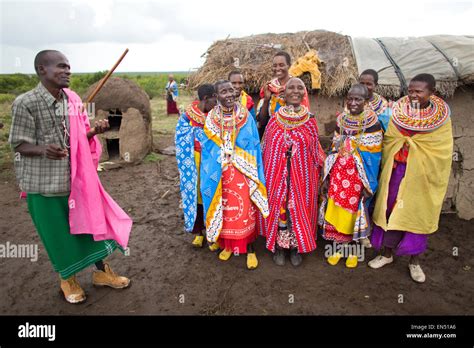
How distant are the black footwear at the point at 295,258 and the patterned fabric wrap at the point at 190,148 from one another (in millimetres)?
1206

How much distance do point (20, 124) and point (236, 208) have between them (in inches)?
83.5

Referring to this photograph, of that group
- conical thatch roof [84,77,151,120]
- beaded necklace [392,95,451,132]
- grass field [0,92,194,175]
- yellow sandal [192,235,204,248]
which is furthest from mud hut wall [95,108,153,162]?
beaded necklace [392,95,451,132]

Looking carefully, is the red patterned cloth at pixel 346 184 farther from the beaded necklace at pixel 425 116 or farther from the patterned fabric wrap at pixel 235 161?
the patterned fabric wrap at pixel 235 161

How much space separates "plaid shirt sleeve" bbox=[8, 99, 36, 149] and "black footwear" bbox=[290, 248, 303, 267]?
2.86m

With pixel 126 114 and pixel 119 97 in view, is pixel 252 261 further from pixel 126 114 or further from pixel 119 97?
pixel 119 97

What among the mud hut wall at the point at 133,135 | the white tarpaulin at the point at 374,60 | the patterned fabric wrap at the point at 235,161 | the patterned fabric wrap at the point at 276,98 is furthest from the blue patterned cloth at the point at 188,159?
the mud hut wall at the point at 133,135

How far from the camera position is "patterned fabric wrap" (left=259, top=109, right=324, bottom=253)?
3.61 metres

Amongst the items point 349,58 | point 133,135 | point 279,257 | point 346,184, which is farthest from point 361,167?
point 133,135

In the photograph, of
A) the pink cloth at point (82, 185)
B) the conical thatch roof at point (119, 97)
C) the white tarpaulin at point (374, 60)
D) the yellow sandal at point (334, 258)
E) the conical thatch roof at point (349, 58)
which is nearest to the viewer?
the pink cloth at point (82, 185)

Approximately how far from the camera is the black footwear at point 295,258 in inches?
153

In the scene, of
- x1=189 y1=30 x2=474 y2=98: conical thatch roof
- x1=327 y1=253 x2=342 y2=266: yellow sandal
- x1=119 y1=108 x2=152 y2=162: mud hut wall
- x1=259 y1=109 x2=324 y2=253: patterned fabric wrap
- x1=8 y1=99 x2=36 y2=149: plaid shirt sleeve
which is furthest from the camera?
x1=119 y1=108 x2=152 y2=162: mud hut wall

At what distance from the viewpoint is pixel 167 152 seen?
28.0 feet

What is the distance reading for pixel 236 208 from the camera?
371 cm

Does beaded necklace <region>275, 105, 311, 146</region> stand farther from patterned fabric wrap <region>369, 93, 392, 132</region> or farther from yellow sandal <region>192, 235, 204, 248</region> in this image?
yellow sandal <region>192, 235, 204, 248</region>
